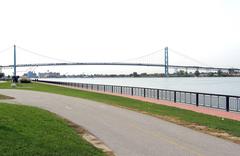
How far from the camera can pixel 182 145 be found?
11570mm

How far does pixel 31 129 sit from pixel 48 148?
2.83 m

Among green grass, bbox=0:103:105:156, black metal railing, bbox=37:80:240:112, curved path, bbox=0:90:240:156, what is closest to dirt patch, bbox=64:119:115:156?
curved path, bbox=0:90:240:156

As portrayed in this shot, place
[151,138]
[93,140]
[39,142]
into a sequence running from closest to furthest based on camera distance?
[39,142] < [93,140] < [151,138]

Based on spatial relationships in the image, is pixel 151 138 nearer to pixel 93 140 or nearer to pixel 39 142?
pixel 93 140

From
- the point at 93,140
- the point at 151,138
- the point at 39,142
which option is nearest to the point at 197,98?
the point at 151,138

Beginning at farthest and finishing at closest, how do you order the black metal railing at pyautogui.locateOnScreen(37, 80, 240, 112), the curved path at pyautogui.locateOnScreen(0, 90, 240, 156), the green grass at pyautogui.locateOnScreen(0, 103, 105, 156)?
the black metal railing at pyautogui.locateOnScreen(37, 80, 240, 112) < the curved path at pyautogui.locateOnScreen(0, 90, 240, 156) < the green grass at pyautogui.locateOnScreen(0, 103, 105, 156)

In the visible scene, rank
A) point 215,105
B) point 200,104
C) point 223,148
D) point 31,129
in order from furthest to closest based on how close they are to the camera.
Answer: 1. point 200,104
2. point 215,105
3. point 31,129
4. point 223,148

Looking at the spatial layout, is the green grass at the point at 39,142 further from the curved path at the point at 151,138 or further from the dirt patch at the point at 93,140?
the curved path at the point at 151,138

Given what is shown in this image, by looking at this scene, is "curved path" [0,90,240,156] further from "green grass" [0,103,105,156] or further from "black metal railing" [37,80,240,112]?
"black metal railing" [37,80,240,112]

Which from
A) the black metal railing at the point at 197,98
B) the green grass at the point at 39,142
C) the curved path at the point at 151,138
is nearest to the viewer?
the green grass at the point at 39,142

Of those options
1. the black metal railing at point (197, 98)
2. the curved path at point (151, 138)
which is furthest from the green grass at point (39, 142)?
the black metal railing at point (197, 98)

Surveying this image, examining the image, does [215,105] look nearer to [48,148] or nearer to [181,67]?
[48,148]

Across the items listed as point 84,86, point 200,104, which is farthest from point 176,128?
point 84,86

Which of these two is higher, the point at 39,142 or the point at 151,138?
the point at 39,142
